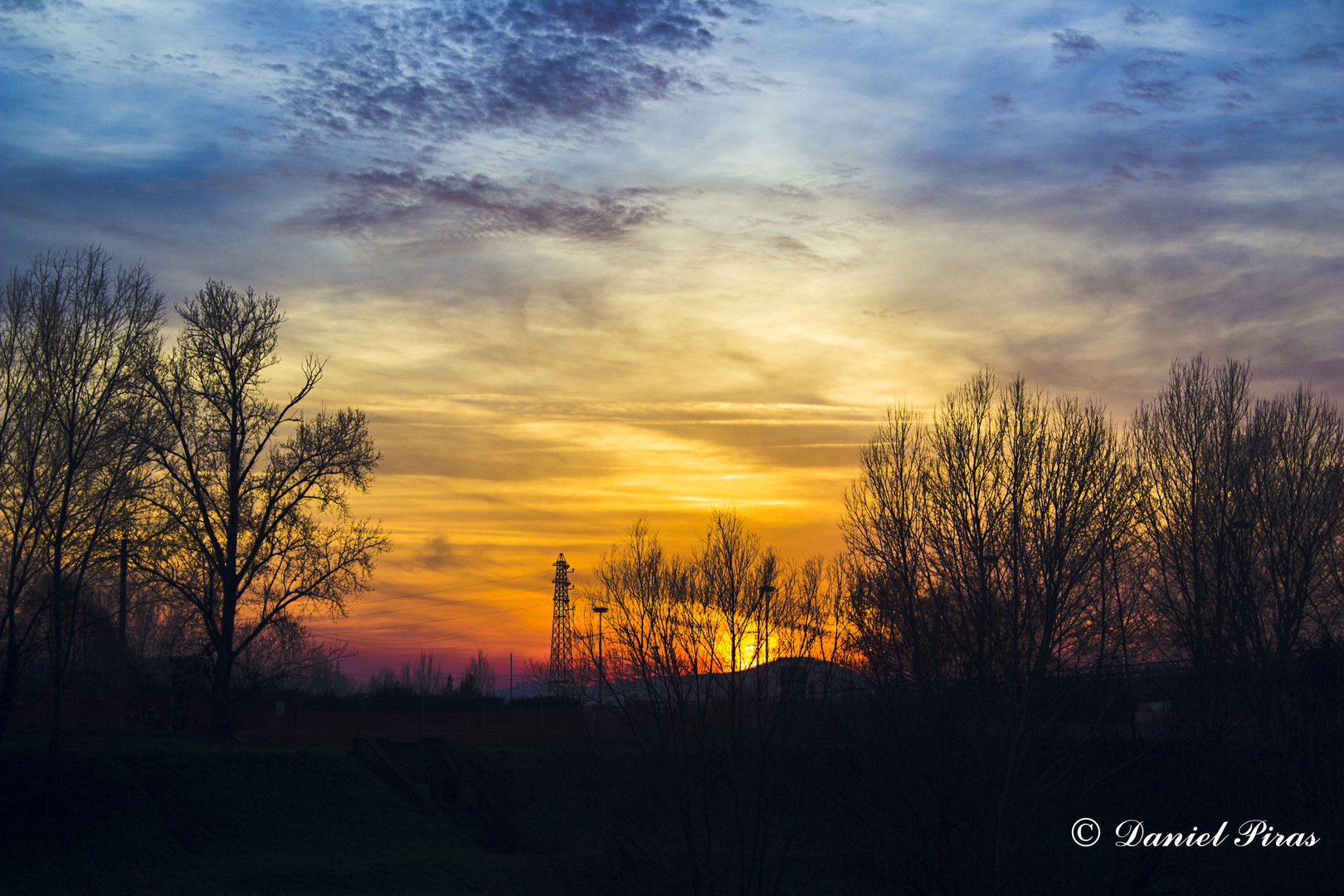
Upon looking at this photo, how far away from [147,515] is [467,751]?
14.7 metres

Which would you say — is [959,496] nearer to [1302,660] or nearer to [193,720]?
[1302,660]

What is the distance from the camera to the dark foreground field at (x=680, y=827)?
19.9m

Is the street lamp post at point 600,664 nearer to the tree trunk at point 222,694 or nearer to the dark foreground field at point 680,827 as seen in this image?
the dark foreground field at point 680,827

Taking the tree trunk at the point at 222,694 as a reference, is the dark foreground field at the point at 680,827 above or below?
below

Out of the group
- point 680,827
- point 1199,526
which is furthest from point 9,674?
point 1199,526

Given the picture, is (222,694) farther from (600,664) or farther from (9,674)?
(600,664)

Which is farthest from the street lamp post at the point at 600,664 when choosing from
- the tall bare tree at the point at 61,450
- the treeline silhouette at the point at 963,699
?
the tall bare tree at the point at 61,450

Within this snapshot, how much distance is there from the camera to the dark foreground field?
19906 millimetres

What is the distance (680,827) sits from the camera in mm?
21609

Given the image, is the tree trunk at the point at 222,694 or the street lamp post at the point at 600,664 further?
the tree trunk at the point at 222,694

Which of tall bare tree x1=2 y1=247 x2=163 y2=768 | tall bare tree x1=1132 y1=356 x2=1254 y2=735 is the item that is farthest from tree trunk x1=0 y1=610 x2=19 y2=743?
tall bare tree x1=1132 y1=356 x2=1254 y2=735

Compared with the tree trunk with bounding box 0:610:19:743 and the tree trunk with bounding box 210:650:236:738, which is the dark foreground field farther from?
the tree trunk with bounding box 210:650:236:738

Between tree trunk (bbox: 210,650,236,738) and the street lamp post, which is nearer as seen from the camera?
the street lamp post

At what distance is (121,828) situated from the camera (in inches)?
934
